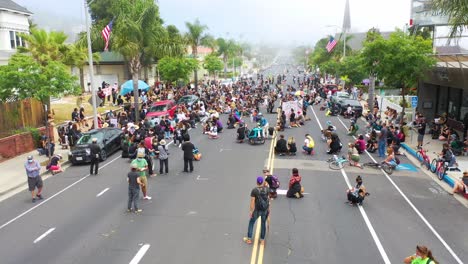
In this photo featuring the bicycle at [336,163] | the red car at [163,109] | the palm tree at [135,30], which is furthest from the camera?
the red car at [163,109]

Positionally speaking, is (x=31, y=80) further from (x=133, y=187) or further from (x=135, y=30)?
(x=135, y=30)

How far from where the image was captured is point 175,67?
1806 inches

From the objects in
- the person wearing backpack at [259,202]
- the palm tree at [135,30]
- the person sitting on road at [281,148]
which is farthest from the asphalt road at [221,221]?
the palm tree at [135,30]

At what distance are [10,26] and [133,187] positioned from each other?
3441cm

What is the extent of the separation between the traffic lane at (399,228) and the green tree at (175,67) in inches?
1299

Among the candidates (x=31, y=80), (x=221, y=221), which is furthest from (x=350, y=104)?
(x=221, y=221)

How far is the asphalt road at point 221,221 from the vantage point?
10.3 m

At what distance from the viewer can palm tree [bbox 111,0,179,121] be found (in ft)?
101

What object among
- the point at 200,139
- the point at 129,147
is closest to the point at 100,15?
the point at 200,139

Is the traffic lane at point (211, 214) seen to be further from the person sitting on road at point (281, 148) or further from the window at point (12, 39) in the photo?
the window at point (12, 39)

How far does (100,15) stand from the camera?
223 ft

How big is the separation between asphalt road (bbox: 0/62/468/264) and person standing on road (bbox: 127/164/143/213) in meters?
0.32

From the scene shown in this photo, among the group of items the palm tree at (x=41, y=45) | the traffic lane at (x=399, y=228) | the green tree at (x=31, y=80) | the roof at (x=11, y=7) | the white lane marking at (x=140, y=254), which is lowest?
the traffic lane at (x=399, y=228)

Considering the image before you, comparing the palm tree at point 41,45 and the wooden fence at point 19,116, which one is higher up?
the palm tree at point 41,45
